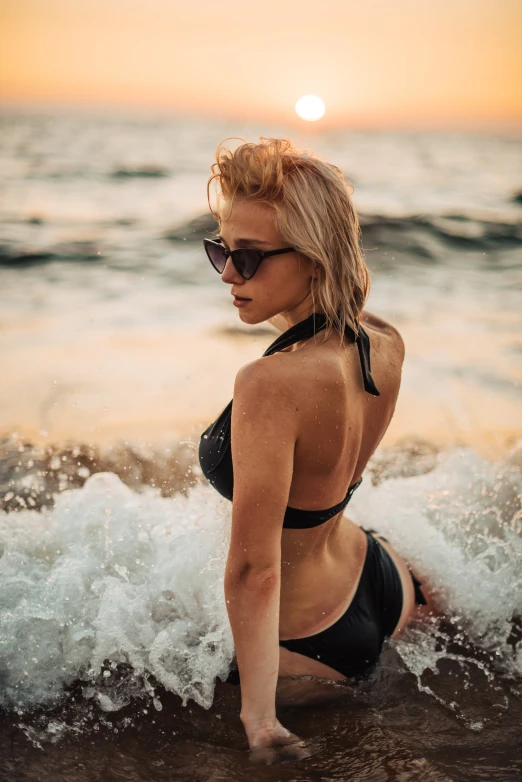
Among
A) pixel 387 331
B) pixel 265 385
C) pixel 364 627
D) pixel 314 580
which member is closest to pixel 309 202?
pixel 265 385

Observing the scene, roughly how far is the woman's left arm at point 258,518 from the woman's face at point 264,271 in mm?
306

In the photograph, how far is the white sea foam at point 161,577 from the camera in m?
2.87

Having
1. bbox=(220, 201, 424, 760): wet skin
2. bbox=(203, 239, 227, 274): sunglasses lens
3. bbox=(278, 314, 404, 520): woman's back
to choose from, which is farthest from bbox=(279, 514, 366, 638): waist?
bbox=(203, 239, 227, 274): sunglasses lens

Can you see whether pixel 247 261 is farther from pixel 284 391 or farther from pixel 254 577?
pixel 254 577

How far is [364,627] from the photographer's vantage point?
2598 millimetres

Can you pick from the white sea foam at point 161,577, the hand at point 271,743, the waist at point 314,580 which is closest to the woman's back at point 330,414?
the waist at point 314,580

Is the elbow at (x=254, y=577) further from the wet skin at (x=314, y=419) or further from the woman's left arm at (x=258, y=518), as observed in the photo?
the wet skin at (x=314, y=419)

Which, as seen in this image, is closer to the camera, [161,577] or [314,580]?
[314,580]

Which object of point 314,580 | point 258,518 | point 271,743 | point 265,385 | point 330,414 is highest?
point 265,385

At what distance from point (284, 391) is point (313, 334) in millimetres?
273

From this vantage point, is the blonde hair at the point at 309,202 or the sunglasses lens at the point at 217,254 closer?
the blonde hair at the point at 309,202

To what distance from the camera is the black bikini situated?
2.21 m

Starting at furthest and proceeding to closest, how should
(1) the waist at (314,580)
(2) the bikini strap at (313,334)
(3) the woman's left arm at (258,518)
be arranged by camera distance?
(1) the waist at (314,580) → (2) the bikini strap at (313,334) → (3) the woman's left arm at (258,518)

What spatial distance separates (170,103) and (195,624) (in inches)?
969
